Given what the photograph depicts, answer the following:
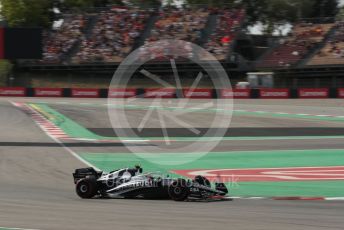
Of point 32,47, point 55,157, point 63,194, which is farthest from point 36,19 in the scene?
point 63,194

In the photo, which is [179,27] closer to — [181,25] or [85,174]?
[181,25]

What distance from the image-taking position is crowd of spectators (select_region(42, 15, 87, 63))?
175 ft

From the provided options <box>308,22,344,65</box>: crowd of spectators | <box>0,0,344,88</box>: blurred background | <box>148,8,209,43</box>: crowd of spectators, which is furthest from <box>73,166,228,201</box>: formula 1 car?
<box>148,8,209,43</box>: crowd of spectators

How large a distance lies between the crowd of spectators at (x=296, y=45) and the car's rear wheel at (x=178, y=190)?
37.4 m

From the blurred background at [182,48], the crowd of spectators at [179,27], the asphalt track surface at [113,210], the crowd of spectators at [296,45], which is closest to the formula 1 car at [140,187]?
the asphalt track surface at [113,210]

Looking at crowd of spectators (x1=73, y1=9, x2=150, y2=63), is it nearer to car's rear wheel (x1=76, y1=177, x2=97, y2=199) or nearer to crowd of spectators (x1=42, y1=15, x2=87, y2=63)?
crowd of spectators (x1=42, y1=15, x2=87, y2=63)

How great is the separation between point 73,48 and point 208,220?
1870 inches

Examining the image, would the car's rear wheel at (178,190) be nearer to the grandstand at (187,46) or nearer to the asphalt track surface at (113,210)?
the asphalt track surface at (113,210)

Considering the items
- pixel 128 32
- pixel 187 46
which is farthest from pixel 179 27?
pixel 128 32

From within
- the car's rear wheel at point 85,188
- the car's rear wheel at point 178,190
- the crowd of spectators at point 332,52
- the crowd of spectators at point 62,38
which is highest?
the car's rear wheel at point 178,190

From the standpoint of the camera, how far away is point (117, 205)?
31.8 ft

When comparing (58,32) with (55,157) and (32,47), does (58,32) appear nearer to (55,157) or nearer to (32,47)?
(32,47)

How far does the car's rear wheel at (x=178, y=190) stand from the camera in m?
9.88

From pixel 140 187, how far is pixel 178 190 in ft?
2.57
